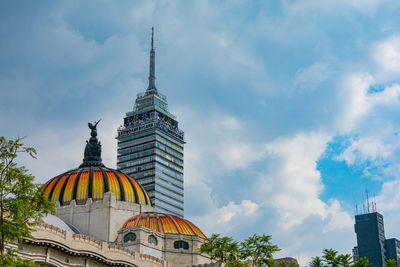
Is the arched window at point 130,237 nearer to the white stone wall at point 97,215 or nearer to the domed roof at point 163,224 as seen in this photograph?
the domed roof at point 163,224

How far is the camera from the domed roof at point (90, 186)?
9481cm

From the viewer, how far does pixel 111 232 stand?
3556 inches

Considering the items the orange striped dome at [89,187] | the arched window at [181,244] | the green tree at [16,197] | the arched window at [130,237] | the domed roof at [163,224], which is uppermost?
the orange striped dome at [89,187]

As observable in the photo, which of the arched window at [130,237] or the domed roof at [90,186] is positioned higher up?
the domed roof at [90,186]

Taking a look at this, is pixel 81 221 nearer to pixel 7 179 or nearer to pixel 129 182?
pixel 129 182

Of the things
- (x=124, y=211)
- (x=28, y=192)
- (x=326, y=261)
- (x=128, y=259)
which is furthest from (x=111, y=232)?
(x=28, y=192)

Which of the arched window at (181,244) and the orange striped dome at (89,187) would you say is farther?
the orange striped dome at (89,187)

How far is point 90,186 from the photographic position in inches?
3752

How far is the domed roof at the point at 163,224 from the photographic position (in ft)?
289

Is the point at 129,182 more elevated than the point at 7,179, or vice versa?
the point at 129,182

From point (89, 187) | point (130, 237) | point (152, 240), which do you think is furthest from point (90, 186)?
point (152, 240)

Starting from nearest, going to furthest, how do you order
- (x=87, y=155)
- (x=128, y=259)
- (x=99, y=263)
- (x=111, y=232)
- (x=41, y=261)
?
(x=41, y=261) → (x=99, y=263) → (x=128, y=259) → (x=111, y=232) → (x=87, y=155)

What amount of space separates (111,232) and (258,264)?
2664 cm

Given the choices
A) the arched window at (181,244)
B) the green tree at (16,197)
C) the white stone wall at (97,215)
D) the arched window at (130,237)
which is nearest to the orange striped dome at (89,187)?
the white stone wall at (97,215)
